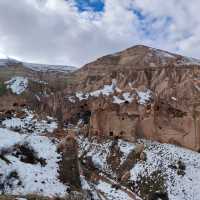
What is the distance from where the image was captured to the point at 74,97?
10062cm

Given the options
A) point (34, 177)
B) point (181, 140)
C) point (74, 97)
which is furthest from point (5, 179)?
point (74, 97)

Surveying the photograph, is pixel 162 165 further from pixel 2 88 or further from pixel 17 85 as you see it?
pixel 17 85

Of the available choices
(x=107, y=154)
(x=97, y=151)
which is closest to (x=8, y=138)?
(x=107, y=154)

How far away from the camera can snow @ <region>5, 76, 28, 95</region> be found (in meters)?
134

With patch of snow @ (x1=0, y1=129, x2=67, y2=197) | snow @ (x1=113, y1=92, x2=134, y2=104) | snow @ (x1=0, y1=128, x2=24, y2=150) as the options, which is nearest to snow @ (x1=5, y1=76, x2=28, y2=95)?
snow @ (x1=113, y1=92, x2=134, y2=104)

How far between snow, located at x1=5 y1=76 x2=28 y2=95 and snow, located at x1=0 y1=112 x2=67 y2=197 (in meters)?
101

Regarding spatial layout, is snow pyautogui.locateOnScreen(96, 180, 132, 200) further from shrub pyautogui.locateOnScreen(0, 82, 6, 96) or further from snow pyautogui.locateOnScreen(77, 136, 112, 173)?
shrub pyautogui.locateOnScreen(0, 82, 6, 96)

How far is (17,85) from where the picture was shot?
14112 cm

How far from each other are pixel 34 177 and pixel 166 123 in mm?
29045

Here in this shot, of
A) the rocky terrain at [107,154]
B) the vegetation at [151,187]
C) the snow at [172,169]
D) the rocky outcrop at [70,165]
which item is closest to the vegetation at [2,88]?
the rocky terrain at [107,154]

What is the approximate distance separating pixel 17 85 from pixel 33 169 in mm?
116508

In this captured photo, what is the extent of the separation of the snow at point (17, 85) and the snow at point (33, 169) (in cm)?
10148

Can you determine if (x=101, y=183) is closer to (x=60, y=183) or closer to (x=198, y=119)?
(x=60, y=183)

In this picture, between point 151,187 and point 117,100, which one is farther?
point 117,100
